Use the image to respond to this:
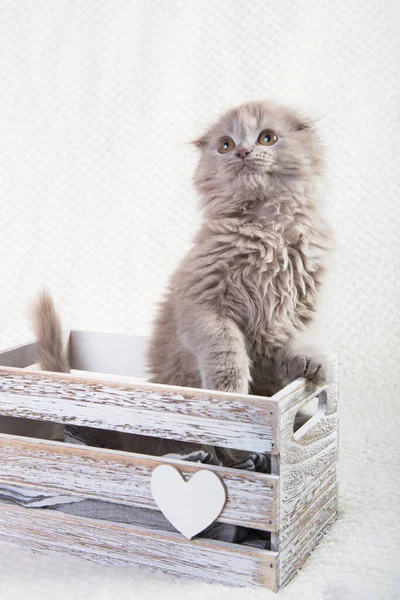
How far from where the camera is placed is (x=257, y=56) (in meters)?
2.08

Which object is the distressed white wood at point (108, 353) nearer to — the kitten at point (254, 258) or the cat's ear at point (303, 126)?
the kitten at point (254, 258)

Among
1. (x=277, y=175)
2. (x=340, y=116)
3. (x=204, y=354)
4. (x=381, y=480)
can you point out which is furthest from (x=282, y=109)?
(x=381, y=480)

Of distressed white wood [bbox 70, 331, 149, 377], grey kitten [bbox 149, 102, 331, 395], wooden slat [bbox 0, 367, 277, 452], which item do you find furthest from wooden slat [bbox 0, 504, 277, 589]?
distressed white wood [bbox 70, 331, 149, 377]

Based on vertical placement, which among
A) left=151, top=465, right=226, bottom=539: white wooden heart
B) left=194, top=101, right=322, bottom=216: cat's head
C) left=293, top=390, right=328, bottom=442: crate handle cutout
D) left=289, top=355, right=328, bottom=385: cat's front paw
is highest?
left=194, top=101, right=322, bottom=216: cat's head

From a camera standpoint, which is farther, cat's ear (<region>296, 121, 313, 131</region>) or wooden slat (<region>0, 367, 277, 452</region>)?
cat's ear (<region>296, 121, 313, 131</region>)

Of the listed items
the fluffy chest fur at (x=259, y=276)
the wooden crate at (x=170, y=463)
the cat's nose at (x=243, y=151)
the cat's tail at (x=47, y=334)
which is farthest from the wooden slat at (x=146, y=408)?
the cat's nose at (x=243, y=151)

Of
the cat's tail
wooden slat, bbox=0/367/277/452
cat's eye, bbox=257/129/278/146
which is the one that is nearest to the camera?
wooden slat, bbox=0/367/277/452

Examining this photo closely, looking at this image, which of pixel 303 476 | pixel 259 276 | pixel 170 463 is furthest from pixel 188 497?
pixel 259 276

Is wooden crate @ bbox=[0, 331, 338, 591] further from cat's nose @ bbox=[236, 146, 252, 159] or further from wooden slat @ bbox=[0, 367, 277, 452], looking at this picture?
cat's nose @ bbox=[236, 146, 252, 159]

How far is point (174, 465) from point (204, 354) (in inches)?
7.8

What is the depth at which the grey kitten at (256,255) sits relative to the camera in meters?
1.37

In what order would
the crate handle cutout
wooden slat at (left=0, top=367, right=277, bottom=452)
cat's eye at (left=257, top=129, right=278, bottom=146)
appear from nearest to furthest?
1. wooden slat at (left=0, top=367, right=277, bottom=452)
2. the crate handle cutout
3. cat's eye at (left=257, top=129, right=278, bottom=146)

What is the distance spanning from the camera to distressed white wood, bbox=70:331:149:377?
1.81m

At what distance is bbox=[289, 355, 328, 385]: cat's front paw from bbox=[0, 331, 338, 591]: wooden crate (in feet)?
0.05
